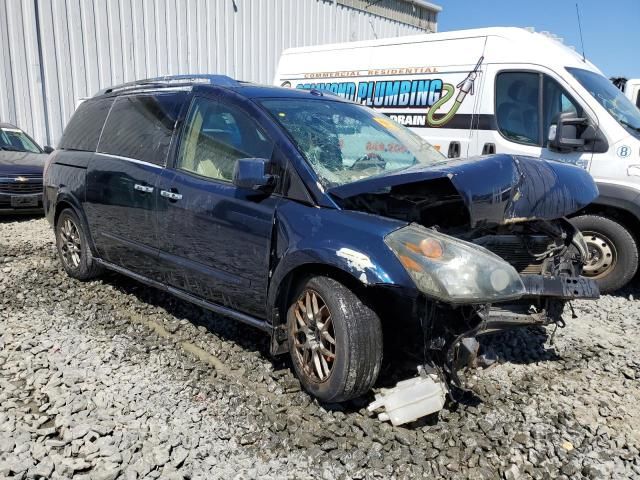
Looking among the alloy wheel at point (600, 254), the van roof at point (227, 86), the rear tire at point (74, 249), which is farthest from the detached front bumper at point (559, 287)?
the rear tire at point (74, 249)

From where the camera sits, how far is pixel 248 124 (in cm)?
324

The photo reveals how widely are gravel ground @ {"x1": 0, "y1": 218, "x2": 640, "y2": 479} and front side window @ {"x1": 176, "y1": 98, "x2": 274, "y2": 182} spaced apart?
125cm

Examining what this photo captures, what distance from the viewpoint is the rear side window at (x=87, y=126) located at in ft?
14.9

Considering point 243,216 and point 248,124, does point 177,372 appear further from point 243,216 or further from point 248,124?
point 248,124

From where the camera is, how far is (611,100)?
520 cm

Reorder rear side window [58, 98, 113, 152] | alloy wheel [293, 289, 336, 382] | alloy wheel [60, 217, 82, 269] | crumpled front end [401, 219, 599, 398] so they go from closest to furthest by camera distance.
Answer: crumpled front end [401, 219, 599, 398]
alloy wheel [293, 289, 336, 382]
rear side window [58, 98, 113, 152]
alloy wheel [60, 217, 82, 269]

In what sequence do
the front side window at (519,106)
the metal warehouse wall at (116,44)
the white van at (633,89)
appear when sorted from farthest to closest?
the metal warehouse wall at (116,44)
the white van at (633,89)
the front side window at (519,106)

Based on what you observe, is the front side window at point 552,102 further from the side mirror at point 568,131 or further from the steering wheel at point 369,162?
the steering wheel at point 369,162

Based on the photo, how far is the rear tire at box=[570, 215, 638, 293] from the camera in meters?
4.85

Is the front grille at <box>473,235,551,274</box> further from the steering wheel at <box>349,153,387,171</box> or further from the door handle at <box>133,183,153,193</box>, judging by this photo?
the door handle at <box>133,183,153,193</box>

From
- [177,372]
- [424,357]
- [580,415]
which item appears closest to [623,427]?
[580,415]

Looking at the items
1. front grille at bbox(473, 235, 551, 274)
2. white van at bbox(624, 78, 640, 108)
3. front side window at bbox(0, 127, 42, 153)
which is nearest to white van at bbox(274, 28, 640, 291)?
front grille at bbox(473, 235, 551, 274)

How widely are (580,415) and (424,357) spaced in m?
1.03

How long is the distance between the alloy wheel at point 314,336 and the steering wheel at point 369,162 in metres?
0.87
